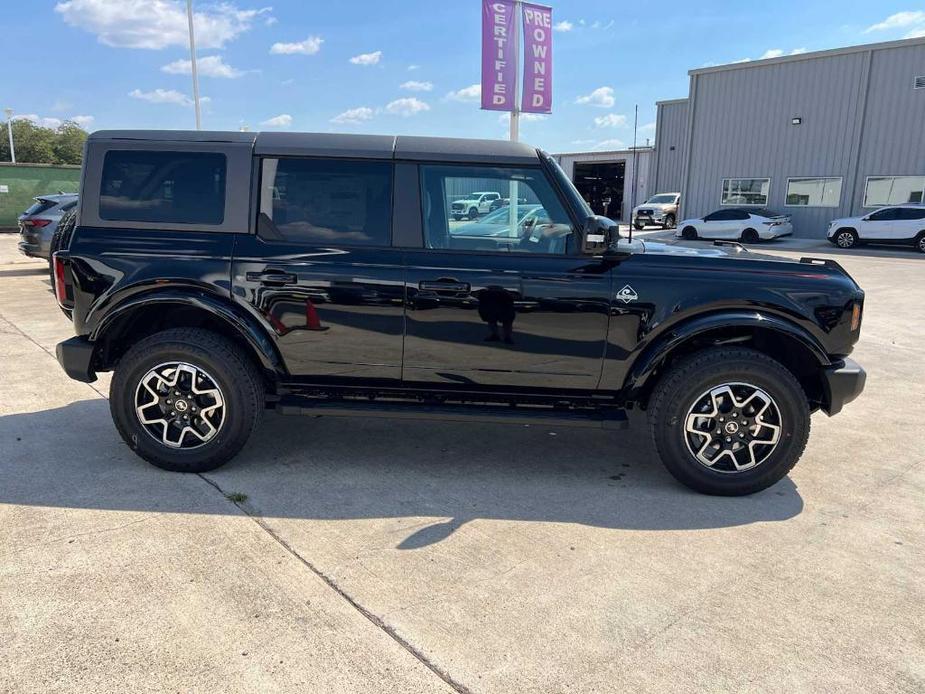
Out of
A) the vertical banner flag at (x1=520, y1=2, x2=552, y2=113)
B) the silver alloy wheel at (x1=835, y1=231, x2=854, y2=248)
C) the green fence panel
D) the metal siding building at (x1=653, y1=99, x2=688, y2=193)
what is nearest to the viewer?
the vertical banner flag at (x1=520, y1=2, x2=552, y2=113)

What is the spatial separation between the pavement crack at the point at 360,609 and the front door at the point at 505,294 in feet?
3.63

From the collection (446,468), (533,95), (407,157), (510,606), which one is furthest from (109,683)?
(533,95)

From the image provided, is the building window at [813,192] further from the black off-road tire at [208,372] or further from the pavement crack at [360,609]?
the pavement crack at [360,609]

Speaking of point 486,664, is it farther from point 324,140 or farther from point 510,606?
point 324,140

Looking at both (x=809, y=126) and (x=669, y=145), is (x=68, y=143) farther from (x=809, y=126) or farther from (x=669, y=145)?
(x=809, y=126)

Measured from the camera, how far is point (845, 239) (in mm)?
23594

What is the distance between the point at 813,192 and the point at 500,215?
27.7 m

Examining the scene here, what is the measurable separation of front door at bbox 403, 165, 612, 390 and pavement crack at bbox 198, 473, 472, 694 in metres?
1.11

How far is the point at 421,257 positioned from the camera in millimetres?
3740

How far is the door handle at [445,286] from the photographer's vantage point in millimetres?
3703

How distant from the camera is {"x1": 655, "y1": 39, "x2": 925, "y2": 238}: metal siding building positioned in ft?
80.8

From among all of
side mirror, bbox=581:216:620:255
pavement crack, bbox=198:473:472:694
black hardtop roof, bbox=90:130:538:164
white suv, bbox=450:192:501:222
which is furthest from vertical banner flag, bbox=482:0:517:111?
pavement crack, bbox=198:473:472:694

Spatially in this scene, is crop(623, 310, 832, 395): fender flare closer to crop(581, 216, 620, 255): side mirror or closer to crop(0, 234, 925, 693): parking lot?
crop(581, 216, 620, 255): side mirror

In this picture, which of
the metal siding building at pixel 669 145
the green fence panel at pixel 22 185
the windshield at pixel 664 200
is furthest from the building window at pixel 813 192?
the green fence panel at pixel 22 185
